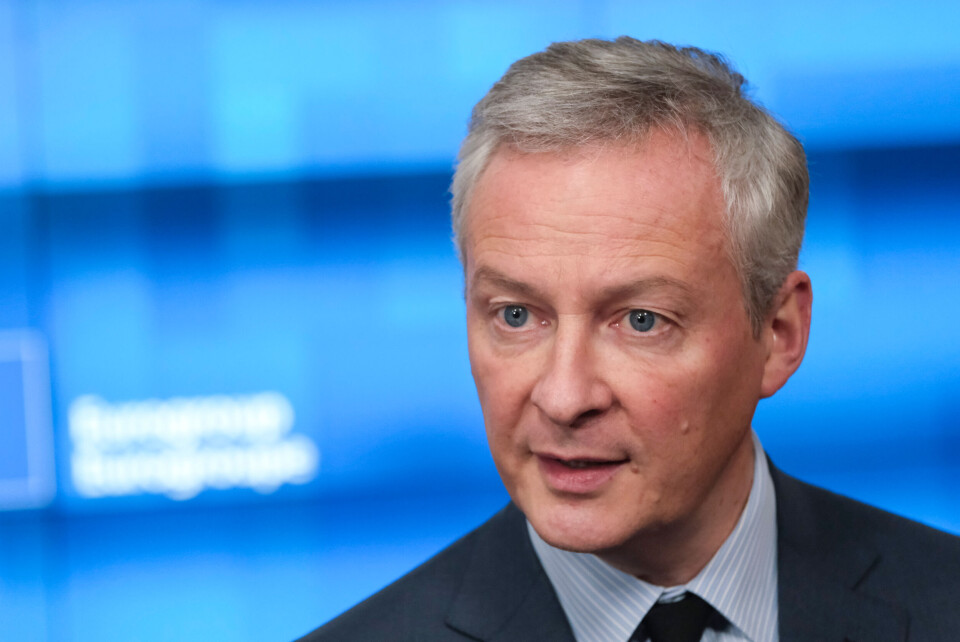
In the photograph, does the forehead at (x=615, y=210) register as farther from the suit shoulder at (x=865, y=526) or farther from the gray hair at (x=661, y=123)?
the suit shoulder at (x=865, y=526)

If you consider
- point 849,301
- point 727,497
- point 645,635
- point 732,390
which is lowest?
point 645,635

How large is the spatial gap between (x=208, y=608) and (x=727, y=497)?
2.19 meters

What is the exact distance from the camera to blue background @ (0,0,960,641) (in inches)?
128

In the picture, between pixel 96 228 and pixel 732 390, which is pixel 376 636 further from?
pixel 96 228

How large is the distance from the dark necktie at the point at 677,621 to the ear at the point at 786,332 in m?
0.35

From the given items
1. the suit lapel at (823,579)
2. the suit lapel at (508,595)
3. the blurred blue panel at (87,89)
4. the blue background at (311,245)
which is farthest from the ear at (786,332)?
the blurred blue panel at (87,89)

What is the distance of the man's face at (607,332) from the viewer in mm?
1420

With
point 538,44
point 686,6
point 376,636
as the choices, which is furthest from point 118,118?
point 376,636

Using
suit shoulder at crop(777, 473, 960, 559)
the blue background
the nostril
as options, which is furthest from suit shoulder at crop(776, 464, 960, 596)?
the blue background

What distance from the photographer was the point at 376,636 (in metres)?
1.68

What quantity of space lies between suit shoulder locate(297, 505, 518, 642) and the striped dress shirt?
17 cm

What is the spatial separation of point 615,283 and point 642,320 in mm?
77

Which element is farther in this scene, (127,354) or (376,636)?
(127,354)

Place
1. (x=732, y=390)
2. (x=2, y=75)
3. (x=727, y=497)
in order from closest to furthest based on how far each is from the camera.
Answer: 1. (x=732, y=390)
2. (x=727, y=497)
3. (x=2, y=75)
